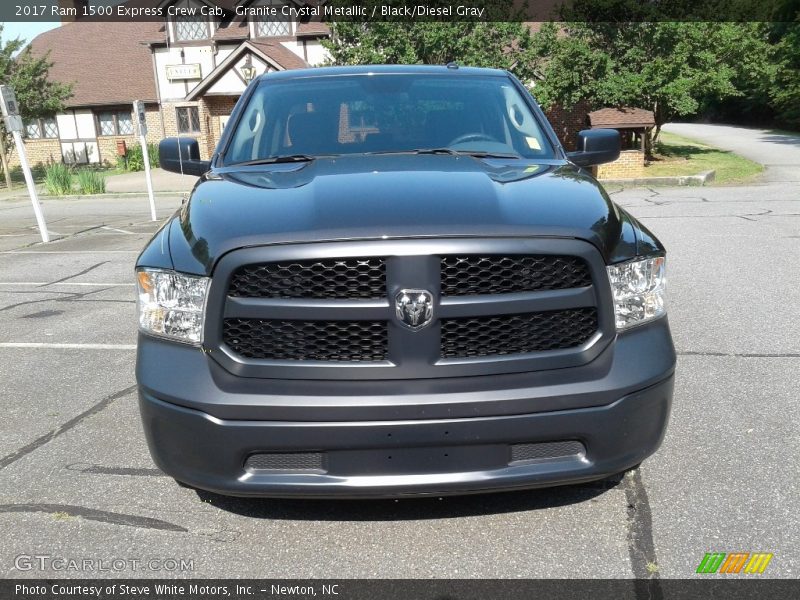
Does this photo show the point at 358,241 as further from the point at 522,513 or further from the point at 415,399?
the point at 522,513

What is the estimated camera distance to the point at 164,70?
120 ft

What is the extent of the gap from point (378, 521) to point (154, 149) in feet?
115

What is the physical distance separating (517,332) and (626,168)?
1940 centimetres

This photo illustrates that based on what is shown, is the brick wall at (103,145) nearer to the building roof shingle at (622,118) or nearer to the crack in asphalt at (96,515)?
the building roof shingle at (622,118)

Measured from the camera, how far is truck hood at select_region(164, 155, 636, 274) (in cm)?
251

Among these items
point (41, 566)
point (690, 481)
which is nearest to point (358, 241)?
point (41, 566)

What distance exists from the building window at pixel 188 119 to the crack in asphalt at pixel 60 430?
33.5 metres

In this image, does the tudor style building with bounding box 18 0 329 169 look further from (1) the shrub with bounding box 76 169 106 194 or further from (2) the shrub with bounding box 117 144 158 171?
(1) the shrub with bounding box 76 169 106 194

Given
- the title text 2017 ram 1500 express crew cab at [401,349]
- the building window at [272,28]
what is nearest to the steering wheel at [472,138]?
the title text 2017 ram 1500 express crew cab at [401,349]

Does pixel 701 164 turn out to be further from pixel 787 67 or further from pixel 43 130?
pixel 43 130

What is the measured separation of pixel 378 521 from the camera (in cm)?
296

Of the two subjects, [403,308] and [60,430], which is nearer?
[403,308]

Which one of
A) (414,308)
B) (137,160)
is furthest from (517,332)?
(137,160)

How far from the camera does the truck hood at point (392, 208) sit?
251 cm
